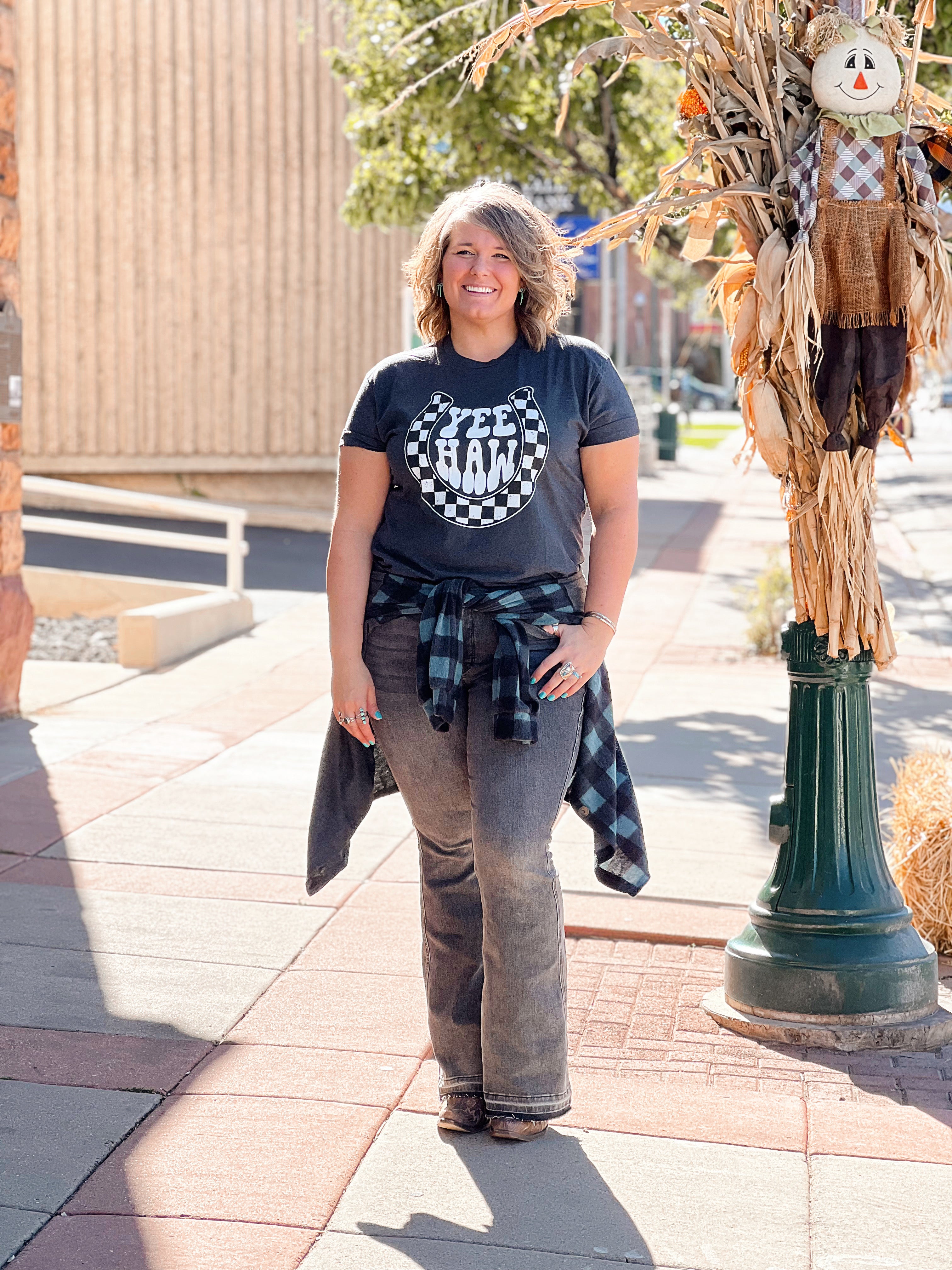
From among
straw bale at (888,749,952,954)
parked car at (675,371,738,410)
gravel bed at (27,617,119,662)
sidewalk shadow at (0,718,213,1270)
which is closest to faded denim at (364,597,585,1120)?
sidewalk shadow at (0,718,213,1270)

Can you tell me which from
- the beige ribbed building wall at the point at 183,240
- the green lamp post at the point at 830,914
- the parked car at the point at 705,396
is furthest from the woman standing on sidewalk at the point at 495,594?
the parked car at the point at 705,396

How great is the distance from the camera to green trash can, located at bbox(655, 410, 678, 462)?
31.2 metres

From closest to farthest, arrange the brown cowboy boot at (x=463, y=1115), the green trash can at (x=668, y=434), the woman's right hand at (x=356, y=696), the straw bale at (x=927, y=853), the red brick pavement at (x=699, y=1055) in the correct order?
1. the woman's right hand at (x=356, y=696)
2. the brown cowboy boot at (x=463, y=1115)
3. the red brick pavement at (x=699, y=1055)
4. the straw bale at (x=927, y=853)
5. the green trash can at (x=668, y=434)

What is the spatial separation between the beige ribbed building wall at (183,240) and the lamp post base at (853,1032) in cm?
1363

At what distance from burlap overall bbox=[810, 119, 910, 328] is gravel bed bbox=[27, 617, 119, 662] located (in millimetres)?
6616

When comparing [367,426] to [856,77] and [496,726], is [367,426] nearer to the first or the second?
[496,726]

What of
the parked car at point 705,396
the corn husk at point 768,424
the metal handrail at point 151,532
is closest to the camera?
the corn husk at point 768,424

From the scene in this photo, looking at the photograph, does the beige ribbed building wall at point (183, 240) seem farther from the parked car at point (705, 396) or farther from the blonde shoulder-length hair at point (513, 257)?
the parked car at point (705, 396)

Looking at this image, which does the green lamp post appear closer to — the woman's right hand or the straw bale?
the straw bale

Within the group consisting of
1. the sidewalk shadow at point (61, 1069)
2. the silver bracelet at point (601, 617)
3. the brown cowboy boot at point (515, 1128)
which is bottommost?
the sidewalk shadow at point (61, 1069)

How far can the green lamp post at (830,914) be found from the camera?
3936mm

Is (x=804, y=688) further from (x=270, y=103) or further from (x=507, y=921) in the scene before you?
(x=270, y=103)

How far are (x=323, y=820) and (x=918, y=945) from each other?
5.54ft

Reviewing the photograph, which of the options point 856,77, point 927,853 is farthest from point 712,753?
point 856,77
